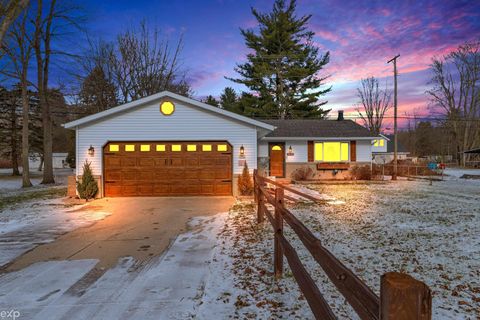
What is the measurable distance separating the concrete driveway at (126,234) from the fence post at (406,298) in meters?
4.42

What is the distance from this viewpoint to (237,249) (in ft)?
17.7

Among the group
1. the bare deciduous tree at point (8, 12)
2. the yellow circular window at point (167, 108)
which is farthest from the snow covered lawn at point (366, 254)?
the bare deciduous tree at point (8, 12)

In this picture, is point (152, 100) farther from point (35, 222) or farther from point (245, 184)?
point (35, 222)

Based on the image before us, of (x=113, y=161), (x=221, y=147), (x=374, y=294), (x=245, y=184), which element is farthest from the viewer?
(x=221, y=147)

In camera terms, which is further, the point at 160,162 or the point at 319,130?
the point at 319,130

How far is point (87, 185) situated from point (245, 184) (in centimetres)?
632

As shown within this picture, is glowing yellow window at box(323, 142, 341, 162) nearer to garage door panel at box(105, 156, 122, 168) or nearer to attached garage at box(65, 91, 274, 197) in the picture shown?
attached garage at box(65, 91, 274, 197)

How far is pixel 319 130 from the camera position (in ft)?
65.6

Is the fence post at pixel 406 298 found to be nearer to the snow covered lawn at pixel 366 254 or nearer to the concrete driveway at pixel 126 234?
the snow covered lawn at pixel 366 254

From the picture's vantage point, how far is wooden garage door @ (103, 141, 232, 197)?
12.1m

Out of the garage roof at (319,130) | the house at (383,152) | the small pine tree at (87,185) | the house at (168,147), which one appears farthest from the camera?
the house at (383,152)

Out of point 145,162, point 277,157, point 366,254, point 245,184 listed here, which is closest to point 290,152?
point 277,157

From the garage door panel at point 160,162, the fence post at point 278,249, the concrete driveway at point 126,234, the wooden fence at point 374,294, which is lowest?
the concrete driveway at point 126,234

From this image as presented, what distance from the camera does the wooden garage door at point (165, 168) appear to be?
12.1 meters
